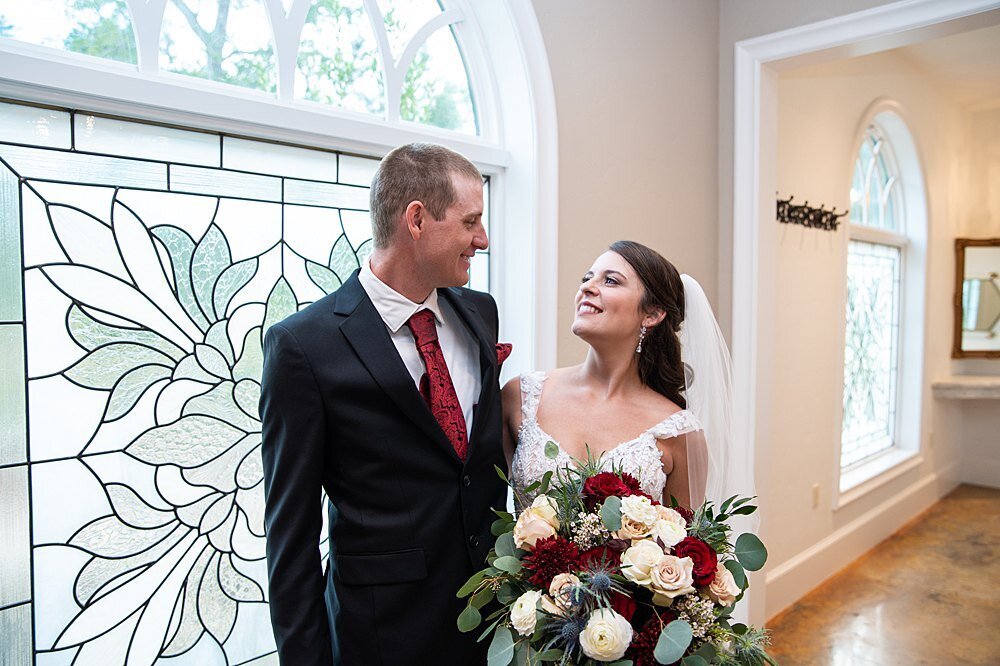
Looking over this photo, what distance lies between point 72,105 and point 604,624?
4.76ft

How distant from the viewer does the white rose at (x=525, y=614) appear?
112 centimetres

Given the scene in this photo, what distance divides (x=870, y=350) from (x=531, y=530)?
4770 millimetres

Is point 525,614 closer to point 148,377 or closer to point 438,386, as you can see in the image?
point 438,386

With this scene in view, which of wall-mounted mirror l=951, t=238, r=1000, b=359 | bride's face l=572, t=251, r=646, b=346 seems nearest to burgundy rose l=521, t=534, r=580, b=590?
bride's face l=572, t=251, r=646, b=346

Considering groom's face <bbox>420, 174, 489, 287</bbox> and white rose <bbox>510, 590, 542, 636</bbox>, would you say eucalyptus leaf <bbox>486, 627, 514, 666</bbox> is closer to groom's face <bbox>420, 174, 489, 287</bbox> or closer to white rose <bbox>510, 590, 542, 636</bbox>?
white rose <bbox>510, 590, 542, 636</bbox>

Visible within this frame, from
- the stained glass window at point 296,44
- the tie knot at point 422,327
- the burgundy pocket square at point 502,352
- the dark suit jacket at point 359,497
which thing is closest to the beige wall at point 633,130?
the stained glass window at point 296,44

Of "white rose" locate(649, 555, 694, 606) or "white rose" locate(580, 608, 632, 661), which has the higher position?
"white rose" locate(649, 555, 694, 606)

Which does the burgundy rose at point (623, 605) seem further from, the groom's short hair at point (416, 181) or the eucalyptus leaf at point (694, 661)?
the groom's short hair at point (416, 181)

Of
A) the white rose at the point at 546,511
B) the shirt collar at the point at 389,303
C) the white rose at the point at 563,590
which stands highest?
the shirt collar at the point at 389,303

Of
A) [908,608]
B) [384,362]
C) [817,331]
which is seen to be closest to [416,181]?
[384,362]

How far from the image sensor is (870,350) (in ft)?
17.0

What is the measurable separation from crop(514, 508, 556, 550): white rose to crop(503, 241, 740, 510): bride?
33 centimetres

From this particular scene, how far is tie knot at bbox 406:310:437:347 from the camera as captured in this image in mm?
1463

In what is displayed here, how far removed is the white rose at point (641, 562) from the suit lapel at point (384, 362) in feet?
1.38
